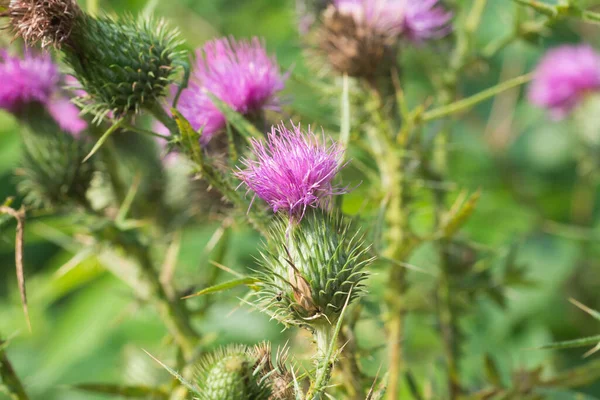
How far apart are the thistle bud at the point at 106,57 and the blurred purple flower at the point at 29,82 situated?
580 millimetres

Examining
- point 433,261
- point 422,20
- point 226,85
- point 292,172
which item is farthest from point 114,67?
point 433,261

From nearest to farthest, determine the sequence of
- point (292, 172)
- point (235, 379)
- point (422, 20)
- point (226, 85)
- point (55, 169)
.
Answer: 1. point (235, 379)
2. point (292, 172)
3. point (226, 85)
4. point (55, 169)
5. point (422, 20)

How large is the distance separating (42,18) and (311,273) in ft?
2.65

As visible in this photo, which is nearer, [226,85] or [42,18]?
[42,18]

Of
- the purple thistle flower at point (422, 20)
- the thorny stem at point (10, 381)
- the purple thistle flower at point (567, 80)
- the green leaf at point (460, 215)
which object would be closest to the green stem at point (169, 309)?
the thorny stem at point (10, 381)

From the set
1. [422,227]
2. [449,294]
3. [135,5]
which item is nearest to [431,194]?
[449,294]

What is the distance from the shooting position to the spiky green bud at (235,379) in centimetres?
126

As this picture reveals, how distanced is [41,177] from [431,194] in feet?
4.31

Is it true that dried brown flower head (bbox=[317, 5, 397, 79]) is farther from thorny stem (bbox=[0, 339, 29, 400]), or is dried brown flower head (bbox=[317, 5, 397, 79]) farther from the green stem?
thorny stem (bbox=[0, 339, 29, 400])

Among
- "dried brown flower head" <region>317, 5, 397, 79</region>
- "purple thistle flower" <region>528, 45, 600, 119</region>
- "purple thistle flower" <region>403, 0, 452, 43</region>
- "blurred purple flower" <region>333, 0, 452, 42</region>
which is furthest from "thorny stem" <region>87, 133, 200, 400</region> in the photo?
"purple thistle flower" <region>528, 45, 600, 119</region>

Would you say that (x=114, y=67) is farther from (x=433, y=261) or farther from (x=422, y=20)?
(x=433, y=261)

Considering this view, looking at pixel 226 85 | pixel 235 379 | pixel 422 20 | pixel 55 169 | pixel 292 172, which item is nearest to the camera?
pixel 235 379

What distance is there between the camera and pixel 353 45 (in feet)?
6.91

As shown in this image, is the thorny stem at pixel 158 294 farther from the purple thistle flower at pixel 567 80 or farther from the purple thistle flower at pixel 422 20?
the purple thistle flower at pixel 567 80
